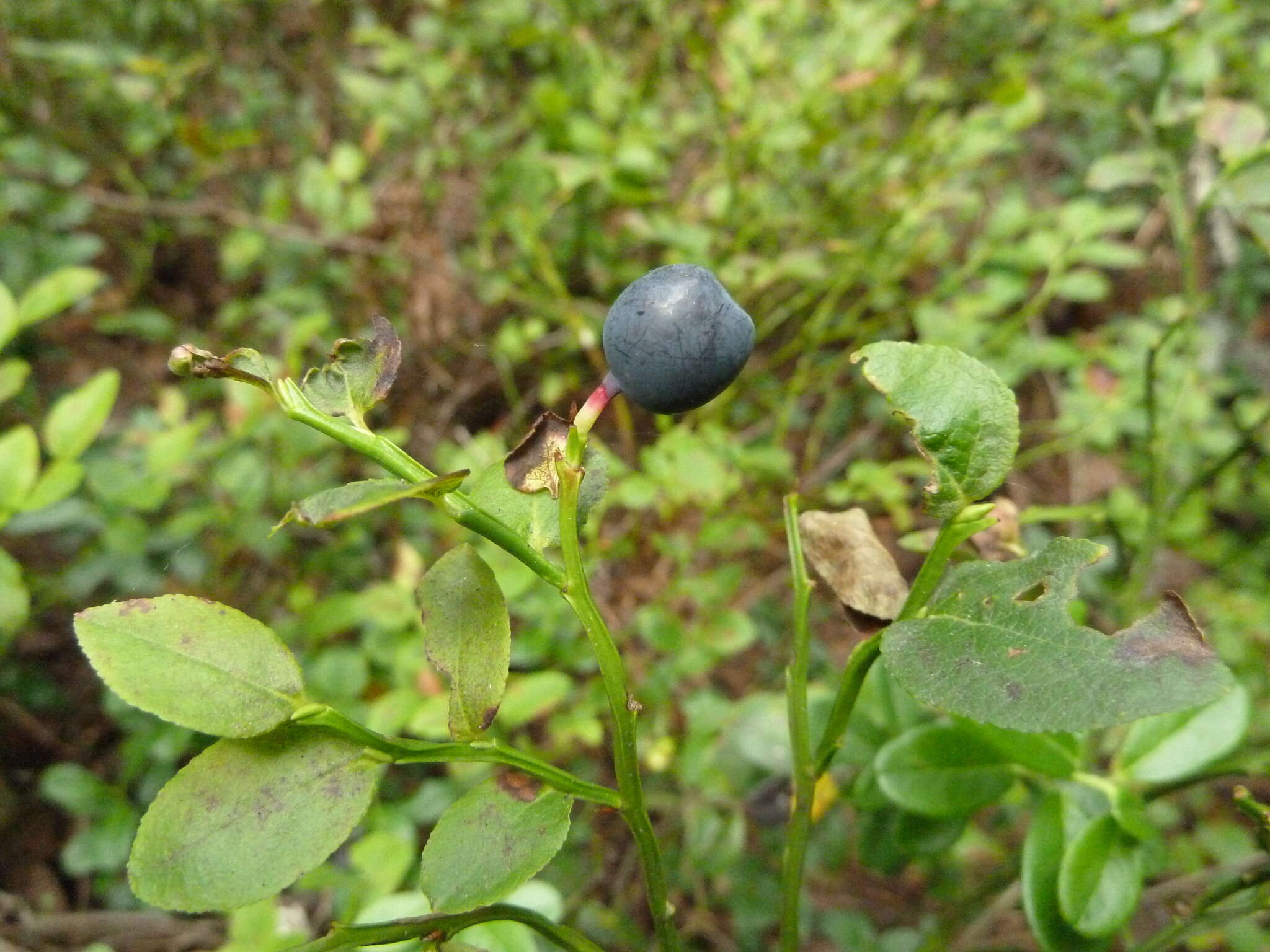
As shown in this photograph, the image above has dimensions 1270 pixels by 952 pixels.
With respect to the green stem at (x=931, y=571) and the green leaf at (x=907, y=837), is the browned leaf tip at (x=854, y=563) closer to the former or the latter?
the green stem at (x=931, y=571)

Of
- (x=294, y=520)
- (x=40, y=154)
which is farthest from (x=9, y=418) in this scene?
(x=294, y=520)

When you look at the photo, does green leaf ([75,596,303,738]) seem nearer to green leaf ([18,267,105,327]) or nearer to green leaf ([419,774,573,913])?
green leaf ([419,774,573,913])

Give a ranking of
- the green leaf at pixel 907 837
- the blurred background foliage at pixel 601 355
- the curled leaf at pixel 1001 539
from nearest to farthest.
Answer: the curled leaf at pixel 1001 539 → the green leaf at pixel 907 837 → the blurred background foliage at pixel 601 355

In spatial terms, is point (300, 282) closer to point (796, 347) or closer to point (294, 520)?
point (796, 347)

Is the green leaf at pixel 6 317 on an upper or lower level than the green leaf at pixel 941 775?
lower

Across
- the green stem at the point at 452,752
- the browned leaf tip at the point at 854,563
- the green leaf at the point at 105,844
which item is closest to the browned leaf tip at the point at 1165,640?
the browned leaf tip at the point at 854,563

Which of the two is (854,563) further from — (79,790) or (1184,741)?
(79,790)

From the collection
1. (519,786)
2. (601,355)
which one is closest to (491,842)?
(519,786)
